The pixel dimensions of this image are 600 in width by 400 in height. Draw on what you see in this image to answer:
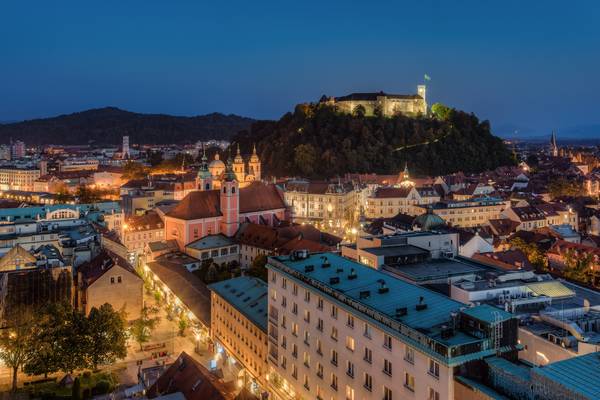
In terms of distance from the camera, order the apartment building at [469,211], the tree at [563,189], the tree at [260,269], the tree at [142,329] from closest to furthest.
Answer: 1. the tree at [142,329]
2. the tree at [260,269]
3. the apartment building at [469,211]
4. the tree at [563,189]

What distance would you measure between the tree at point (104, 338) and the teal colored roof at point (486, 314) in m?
20.5

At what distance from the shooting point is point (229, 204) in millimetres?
58375

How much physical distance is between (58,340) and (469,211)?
176 feet

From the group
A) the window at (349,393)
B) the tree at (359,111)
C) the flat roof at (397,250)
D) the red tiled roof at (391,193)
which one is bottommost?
the window at (349,393)

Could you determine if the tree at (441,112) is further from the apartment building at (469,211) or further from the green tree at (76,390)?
the green tree at (76,390)

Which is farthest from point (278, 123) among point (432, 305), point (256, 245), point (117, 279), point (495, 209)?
point (432, 305)

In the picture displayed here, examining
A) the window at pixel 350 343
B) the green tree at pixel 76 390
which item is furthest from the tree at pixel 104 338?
the window at pixel 350 343

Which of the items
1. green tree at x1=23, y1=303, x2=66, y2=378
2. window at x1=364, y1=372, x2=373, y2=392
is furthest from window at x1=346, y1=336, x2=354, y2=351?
green tree at x1=23, y1=303, x2=66, y2=378

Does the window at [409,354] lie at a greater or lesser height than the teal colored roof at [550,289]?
lesser

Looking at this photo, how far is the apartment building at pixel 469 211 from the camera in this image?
69.1 metres

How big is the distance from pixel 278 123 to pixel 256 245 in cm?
7459

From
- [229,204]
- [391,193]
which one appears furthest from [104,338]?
[391,193]

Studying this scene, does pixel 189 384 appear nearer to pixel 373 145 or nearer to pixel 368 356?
pixel 368 356

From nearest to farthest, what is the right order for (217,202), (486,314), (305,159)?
(486,314), (217,202), (305,159)
